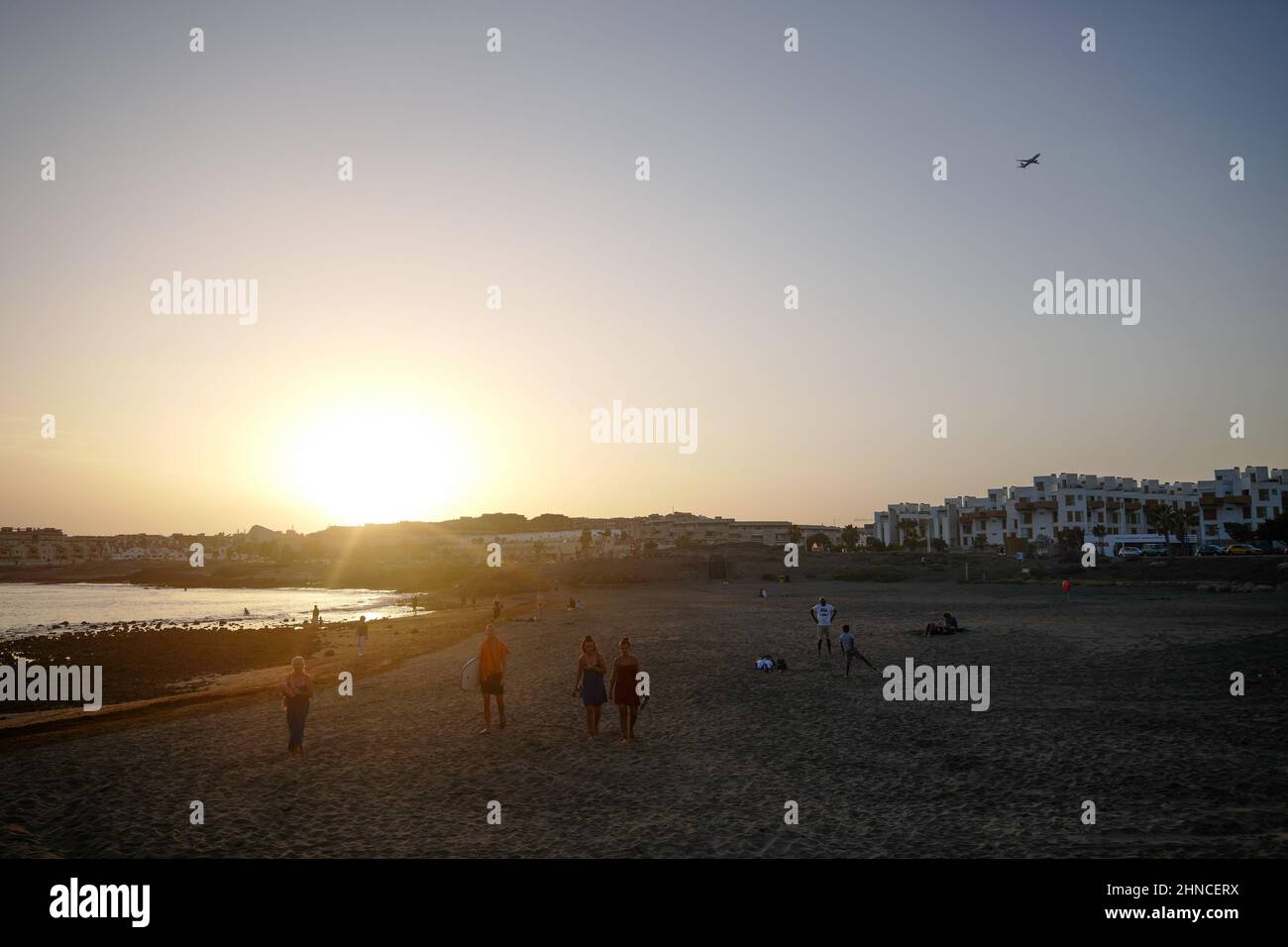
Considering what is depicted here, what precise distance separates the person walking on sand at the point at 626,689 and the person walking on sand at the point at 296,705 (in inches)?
223

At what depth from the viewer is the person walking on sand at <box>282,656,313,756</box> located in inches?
552

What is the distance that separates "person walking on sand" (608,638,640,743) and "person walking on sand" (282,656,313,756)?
5670 millimetres

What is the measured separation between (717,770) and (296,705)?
770 centimetres

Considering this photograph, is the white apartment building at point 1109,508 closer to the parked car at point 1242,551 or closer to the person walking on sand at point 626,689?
the parked car at point 1242,551

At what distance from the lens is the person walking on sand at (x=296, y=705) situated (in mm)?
14023

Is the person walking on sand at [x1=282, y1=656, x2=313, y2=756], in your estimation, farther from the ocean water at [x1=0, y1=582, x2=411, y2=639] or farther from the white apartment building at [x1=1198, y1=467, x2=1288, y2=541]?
the white apartment building at [x1=1198, y1=467, x2=1288, y2=541]

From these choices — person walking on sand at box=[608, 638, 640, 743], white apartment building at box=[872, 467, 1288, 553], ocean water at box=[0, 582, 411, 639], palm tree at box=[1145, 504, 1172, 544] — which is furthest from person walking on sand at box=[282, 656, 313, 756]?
palm tree at box=[1145, 504, 1172, 544]

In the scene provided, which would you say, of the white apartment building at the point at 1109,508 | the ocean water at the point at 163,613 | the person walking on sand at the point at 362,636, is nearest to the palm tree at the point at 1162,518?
the white apartment building at the point at 1109,508

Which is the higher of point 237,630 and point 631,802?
point 631,802

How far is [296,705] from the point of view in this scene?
46.0ft
